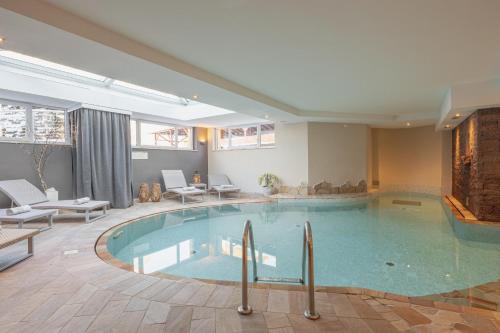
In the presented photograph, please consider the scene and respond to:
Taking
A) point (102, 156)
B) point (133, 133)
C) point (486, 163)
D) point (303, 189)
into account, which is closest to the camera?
point (486, 163)

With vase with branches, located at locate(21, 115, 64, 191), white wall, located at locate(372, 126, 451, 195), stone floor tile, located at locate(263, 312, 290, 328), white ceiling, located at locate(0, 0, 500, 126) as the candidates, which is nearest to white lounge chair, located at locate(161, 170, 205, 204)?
vase with branches, located at locate(21, 115, 64, 191)

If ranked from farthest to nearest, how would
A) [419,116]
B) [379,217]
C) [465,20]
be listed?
[419,116] → [379,217] → [465,20]

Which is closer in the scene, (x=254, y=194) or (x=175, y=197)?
(x=175, y=197)

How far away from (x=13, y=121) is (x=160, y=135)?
398 cm

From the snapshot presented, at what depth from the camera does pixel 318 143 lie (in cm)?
889

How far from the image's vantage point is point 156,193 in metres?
8.12

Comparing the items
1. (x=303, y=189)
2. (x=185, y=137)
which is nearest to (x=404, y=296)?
(x=303, y=189)

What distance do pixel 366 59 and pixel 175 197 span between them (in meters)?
7.11

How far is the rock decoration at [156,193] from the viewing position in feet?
26.5

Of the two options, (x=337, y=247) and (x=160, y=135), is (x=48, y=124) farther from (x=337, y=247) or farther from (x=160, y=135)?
(x=337, y=247)

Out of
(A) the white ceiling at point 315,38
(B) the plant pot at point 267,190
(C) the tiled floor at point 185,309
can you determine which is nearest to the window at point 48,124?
(C) the tiled floor at point 185,309

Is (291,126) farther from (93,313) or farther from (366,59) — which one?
(93,313)

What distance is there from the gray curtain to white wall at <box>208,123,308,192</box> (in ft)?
12.8

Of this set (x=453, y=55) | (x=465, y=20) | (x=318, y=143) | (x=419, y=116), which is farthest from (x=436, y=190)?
(x=465, y=20)
